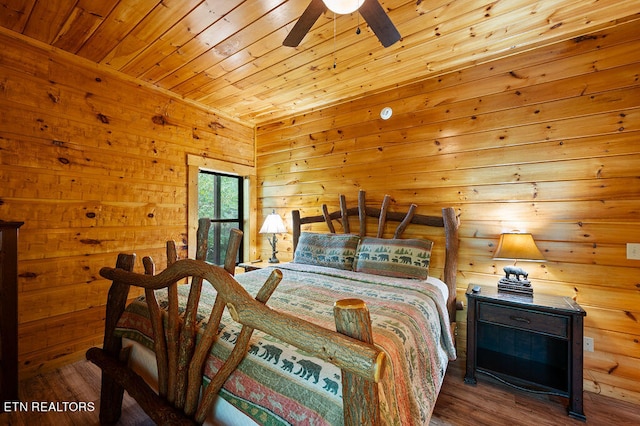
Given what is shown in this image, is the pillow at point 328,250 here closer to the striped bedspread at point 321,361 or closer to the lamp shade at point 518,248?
the striped bedspread at point 321,361

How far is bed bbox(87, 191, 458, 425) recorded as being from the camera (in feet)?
2.42

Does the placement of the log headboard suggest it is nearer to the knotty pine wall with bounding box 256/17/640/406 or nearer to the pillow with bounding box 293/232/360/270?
the knotty pine wall with bounding box 256/17/640/406

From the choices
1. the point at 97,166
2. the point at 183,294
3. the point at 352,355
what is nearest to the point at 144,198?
the point at 97,166

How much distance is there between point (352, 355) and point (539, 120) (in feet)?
7.97

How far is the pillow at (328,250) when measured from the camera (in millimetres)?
2562

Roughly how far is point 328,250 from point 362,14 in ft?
6.16

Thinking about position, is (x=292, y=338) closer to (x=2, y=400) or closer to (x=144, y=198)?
(x=2, y=400)

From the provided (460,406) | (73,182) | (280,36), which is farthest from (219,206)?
(460,406)

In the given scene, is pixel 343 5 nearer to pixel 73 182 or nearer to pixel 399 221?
pixel 399 221

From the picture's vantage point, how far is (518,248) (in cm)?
195

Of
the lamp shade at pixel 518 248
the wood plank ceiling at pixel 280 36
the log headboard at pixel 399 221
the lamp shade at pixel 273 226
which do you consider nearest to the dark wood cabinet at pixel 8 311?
the wood plank ceiling at pixel 280 36

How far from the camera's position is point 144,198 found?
2.66 m

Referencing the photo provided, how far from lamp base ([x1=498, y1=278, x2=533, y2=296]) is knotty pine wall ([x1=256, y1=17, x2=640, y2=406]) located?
0.22 meters

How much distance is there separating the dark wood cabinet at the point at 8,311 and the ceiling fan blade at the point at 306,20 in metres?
1.99
